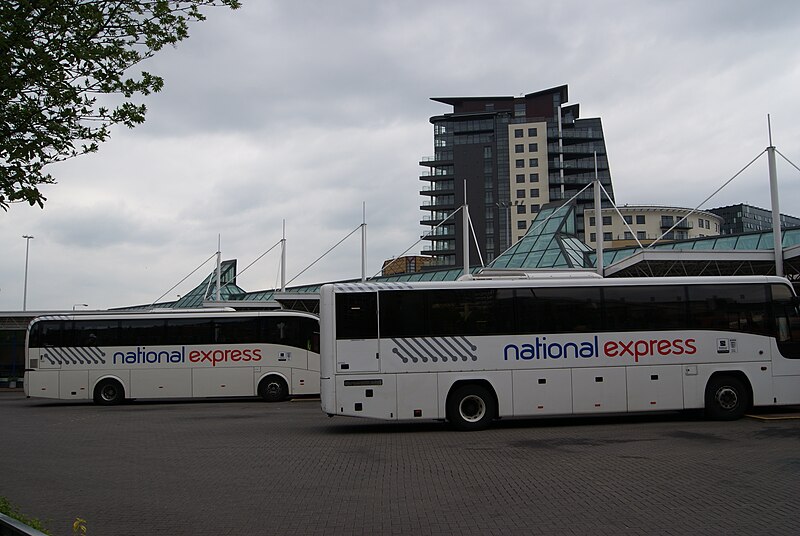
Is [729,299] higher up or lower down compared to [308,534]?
higher up

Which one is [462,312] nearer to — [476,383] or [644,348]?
[476,383]

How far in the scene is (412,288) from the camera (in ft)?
54.8

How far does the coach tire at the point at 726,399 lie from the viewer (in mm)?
17062

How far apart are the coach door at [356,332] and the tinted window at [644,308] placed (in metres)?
5.09

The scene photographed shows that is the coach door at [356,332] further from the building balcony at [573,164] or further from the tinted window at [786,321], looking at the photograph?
the building balcony at [573,164]

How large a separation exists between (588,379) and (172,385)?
15841mm

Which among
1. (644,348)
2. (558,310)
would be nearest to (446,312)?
(558,310)

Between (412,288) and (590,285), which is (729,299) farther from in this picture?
(412,288)

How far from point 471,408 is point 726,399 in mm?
5616

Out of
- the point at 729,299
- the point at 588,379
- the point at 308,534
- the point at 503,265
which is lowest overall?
the point at 308,534

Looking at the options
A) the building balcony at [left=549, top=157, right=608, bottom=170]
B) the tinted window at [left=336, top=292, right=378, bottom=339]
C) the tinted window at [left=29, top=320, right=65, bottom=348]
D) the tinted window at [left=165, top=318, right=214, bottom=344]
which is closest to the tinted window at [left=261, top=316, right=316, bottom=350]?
the tinted window at [left=165, top=318, right=214, bottom=344]

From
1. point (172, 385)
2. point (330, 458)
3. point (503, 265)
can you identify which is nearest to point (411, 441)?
point (330, 458)

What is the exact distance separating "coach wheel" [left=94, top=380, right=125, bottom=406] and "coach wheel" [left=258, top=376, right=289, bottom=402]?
4816 millimetres

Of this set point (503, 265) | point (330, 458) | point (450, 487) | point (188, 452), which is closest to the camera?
point (450, 487)
